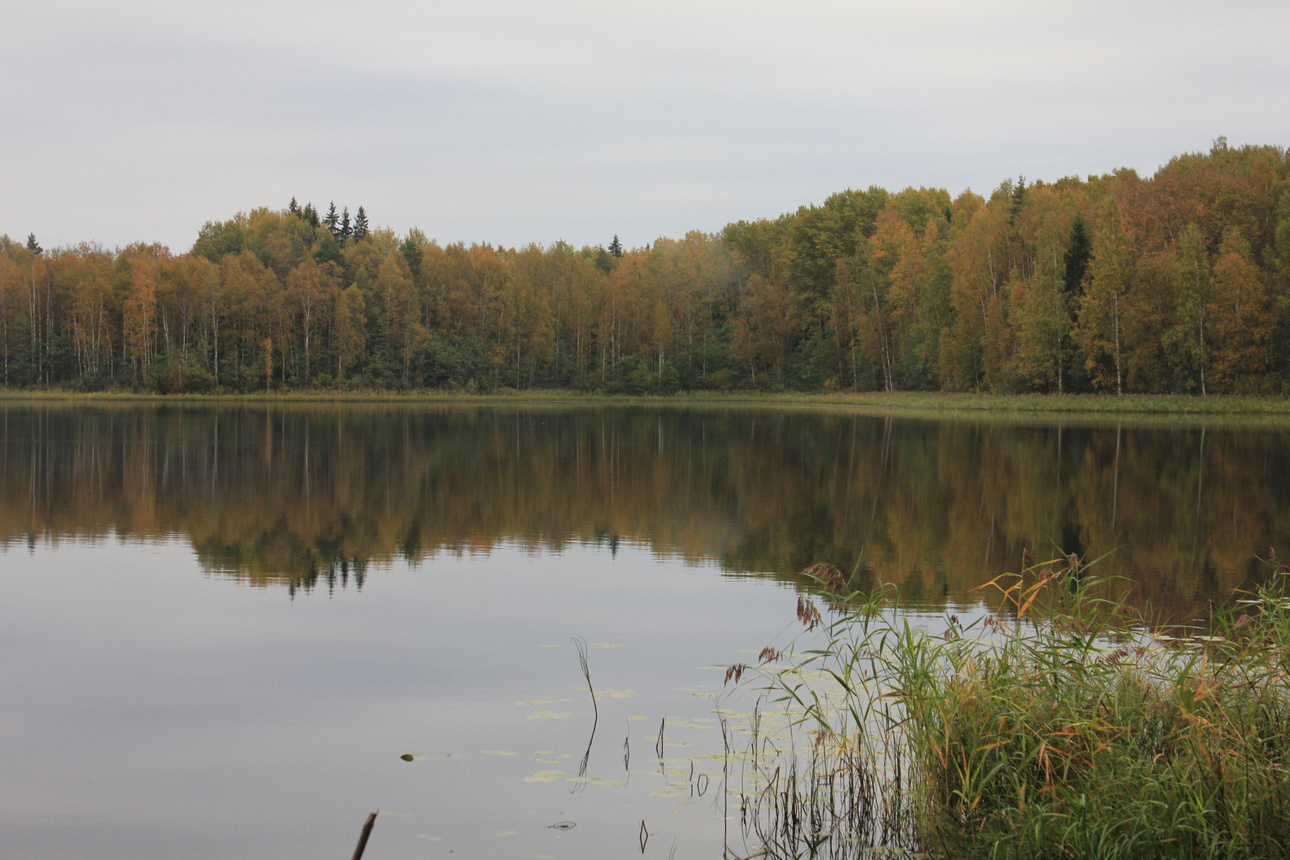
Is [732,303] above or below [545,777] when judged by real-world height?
above

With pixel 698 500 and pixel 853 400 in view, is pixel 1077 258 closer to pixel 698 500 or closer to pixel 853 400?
pixel 853 400

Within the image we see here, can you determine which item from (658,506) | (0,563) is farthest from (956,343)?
(0,563)

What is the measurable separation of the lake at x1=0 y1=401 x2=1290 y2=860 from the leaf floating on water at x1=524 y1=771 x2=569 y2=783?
0.06 ft

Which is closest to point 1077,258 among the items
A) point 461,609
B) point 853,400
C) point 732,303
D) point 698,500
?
point 853,400

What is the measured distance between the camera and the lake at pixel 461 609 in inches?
258

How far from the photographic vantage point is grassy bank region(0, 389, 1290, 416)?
2266 inches

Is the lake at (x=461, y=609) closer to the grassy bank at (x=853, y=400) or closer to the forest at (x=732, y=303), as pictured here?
the grassy bank at (x=853, y=400)

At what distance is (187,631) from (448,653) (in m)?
2.95

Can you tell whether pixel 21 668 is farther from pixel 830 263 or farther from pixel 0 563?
pixel 830 263

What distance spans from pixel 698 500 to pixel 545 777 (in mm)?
15679

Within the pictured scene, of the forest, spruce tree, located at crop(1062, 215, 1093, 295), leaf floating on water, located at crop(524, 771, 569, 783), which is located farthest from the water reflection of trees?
spruce tree, located at crop(1062, 215, 1093, 295)

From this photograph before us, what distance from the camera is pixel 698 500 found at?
888 inches

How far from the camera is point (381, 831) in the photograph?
621 centimetres

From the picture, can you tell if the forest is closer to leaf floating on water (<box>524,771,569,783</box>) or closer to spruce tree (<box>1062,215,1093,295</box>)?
spruce tree (<box>1062,215,1093,295</box>)
